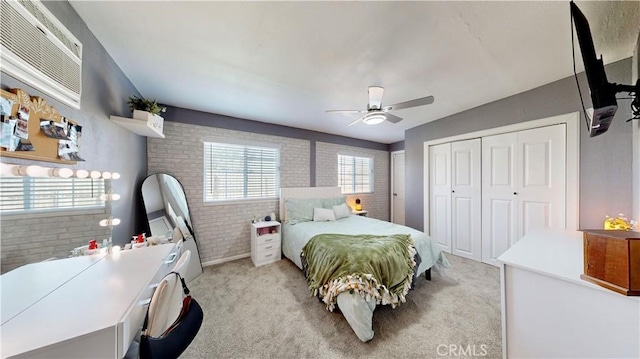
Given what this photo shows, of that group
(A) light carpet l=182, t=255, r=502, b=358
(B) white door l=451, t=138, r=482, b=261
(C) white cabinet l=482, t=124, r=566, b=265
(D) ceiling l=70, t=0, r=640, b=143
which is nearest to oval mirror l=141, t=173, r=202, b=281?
(A) light carpet l=182, t=255, r=502, b=358

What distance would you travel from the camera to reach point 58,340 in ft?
1.94

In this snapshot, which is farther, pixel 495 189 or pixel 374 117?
pixel 495 189

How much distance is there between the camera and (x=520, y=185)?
2633 millimetres

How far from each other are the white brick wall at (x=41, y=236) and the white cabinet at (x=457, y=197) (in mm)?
4315

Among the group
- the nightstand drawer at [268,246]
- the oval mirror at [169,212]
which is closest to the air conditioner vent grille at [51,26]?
the oval mirror at [169,212]

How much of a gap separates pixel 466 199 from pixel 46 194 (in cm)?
437

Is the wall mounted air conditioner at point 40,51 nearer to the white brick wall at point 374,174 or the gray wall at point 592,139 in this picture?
the white brick wall at point 374,174

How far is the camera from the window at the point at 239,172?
3.15 m

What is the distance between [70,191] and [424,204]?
433cm

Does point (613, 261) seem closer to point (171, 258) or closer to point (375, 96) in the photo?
point (375, 96)

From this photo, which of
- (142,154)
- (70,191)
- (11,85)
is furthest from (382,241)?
(142,154)

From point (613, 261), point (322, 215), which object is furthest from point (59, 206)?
point (322, 215)

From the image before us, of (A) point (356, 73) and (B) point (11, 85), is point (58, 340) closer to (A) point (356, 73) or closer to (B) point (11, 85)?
(B) point (11, 85)

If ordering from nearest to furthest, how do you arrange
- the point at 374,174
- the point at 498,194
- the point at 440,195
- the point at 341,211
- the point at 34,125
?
1. the point at 34,125
2. the point at 498,194
3. the point at 440,195
4. the point at 341,211
5. the point at 374,174
